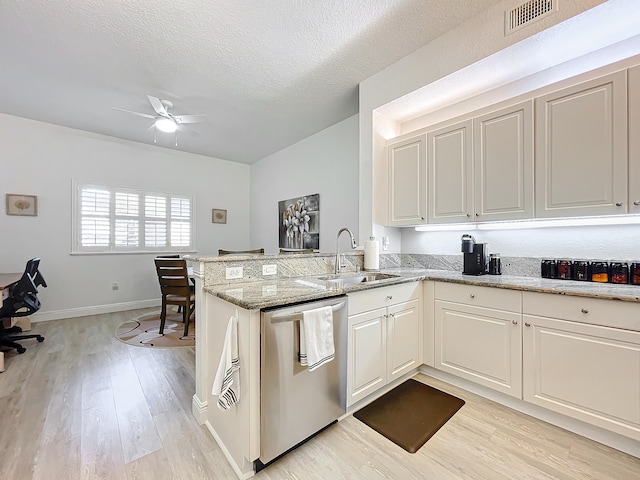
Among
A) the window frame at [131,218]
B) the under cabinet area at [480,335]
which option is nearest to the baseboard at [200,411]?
the under cabinet area at [480,335]

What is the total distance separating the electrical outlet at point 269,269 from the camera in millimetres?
2033

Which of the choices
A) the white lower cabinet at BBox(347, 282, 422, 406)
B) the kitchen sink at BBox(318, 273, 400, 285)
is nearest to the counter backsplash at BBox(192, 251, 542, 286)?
the kitchen sink at BBox(318, 273, 400, 285)

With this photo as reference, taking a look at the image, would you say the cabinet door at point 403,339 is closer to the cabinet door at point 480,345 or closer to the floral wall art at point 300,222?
the cabinet door at point 480,345

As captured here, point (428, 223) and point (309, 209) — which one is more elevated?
point (309, 209)

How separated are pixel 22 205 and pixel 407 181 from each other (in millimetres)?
5207

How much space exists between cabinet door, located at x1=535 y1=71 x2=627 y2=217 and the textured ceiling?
90 cm

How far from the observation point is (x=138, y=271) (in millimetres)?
4750

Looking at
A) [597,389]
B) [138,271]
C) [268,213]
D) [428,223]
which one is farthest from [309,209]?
[597,389]

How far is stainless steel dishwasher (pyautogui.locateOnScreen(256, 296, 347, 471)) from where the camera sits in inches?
53.2

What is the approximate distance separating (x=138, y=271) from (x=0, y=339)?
6.43ft

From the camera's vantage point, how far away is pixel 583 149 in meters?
1.78

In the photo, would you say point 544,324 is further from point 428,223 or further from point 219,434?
point 219,434

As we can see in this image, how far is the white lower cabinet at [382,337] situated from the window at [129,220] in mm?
4519

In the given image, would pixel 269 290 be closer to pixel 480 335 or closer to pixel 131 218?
pixel 480 335
